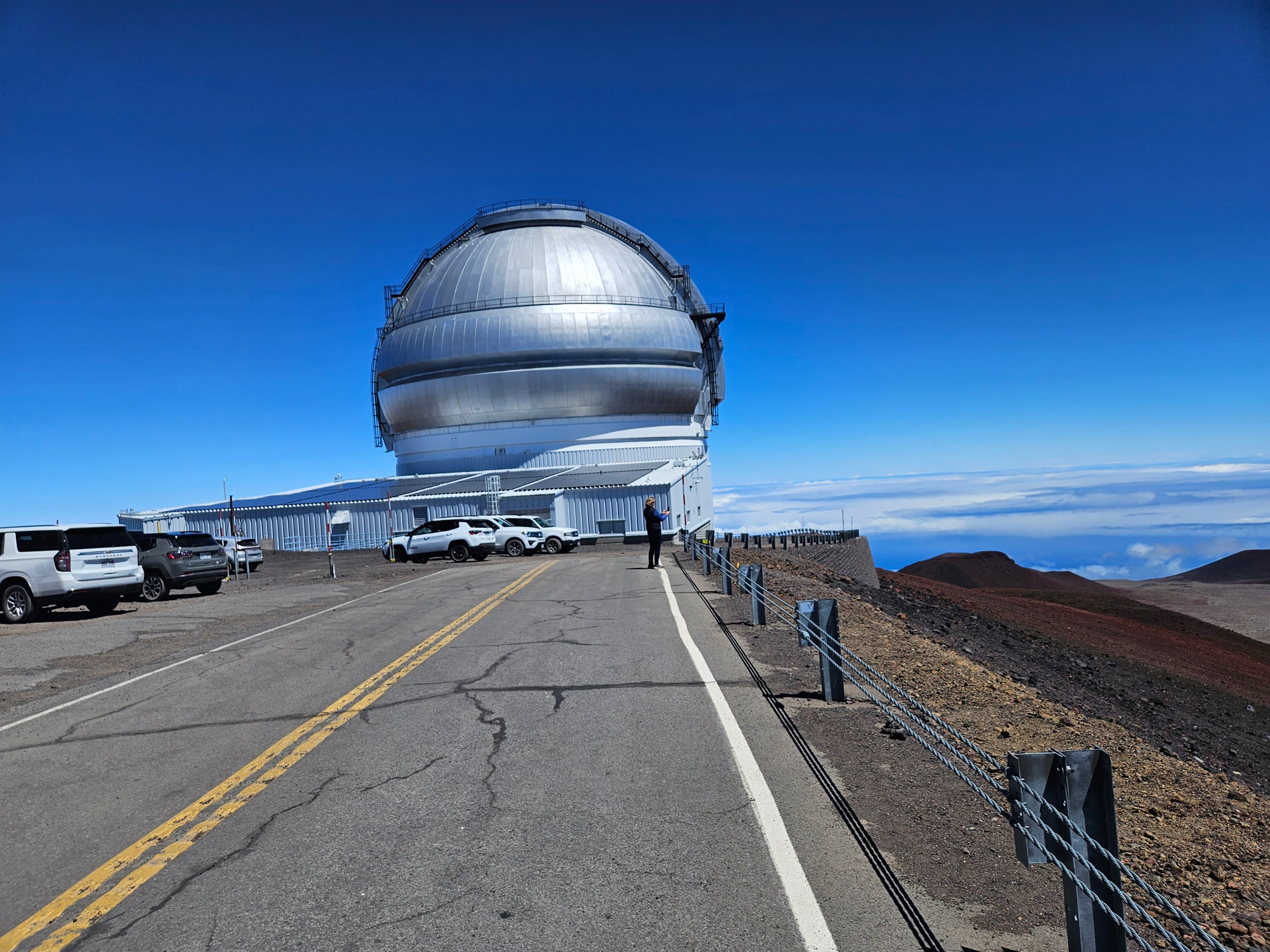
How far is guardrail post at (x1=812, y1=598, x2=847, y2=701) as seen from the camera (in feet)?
25.1

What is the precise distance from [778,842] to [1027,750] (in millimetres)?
3205

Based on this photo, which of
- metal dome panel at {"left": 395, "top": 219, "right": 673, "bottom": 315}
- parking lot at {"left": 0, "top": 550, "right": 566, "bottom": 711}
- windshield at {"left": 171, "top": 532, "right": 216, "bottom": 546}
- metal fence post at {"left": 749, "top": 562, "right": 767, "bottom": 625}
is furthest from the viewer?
metal dome panel at {"left": 395, "top": 219, "right": 673, "bottom": 315}

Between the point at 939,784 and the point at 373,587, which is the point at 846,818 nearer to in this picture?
the point at 939,784

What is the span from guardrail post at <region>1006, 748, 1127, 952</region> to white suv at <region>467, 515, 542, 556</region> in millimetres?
28185

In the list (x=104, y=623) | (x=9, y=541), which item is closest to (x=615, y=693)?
(x=104, y=623)

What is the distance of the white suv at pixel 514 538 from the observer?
102ft

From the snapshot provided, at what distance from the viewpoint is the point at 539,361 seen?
152ft


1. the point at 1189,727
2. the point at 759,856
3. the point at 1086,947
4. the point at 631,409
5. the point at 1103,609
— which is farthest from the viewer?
the point at 631,409

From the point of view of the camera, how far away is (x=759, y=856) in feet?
14.1

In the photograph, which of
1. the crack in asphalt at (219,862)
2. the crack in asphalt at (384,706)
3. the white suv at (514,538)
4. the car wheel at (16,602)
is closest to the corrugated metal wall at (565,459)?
the white suv at (514,538)

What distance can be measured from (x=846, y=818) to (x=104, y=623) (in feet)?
49.4

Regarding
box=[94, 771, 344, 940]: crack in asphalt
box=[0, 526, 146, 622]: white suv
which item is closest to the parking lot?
box=[0, 526, 146, 622]: white suv

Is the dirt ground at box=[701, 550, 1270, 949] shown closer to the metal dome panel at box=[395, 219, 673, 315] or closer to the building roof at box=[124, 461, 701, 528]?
the building roof at box=[124, 461, 701, 528]

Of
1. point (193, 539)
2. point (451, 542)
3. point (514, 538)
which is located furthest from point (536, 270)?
point (193, 539)
